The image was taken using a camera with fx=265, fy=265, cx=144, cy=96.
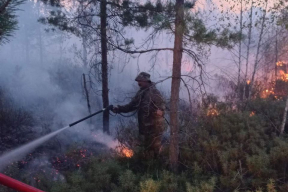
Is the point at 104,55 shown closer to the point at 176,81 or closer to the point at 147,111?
the point at 147,111

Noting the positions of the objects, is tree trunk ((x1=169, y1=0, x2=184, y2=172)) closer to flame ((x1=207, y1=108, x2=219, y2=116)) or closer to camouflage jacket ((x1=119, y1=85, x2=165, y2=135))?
camouflage jacket ((x1=119, y1=85, x2=165, y2=135))

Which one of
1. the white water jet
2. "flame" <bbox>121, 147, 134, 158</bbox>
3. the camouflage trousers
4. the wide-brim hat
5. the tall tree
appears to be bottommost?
the white water jet

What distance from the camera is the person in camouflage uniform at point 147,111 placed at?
557 cm

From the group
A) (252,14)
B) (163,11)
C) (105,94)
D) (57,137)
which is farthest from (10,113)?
(252,14)

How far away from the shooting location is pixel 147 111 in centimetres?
555

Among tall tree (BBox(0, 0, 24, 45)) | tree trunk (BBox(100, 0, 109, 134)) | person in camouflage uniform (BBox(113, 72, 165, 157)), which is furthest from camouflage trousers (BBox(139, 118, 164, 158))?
tall tree (BBox(0, 0, 24, 45))

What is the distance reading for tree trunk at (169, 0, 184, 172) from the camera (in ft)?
14.3

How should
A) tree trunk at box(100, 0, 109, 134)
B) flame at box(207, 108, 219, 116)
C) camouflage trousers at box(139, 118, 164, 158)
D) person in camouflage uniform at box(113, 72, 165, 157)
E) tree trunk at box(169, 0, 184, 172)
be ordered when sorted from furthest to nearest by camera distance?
tree trunk at box(100, 0, 109, 134)
flame at box(207, 108, 219, 116)
person in camouflage uniform at box(113, 72, 165, 157)
camouflage trousers at box(139, 118, 164, 158)
tree trunk at box(169, 0, 184, 172)

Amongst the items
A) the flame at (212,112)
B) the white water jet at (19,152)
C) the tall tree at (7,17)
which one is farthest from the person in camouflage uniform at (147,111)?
the tall tree at (7,17)

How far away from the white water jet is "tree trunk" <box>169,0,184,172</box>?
2601 mm

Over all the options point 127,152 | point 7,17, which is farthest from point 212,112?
point 7,17

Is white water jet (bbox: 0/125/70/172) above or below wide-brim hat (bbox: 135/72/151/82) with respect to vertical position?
below

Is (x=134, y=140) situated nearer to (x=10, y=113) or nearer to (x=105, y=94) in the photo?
(x=105, y=94)

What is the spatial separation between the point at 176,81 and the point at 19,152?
4581 millimetres
